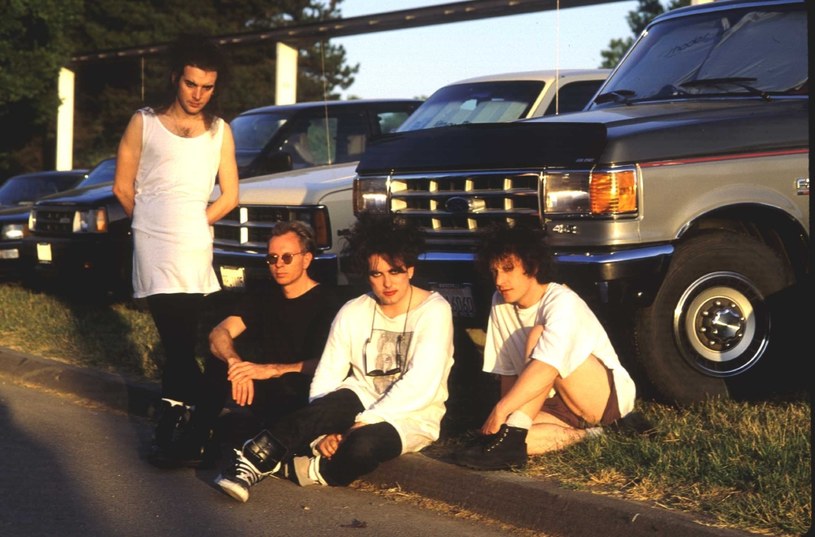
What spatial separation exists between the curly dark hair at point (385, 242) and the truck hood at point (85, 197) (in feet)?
21.3

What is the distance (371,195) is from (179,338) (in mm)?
2123

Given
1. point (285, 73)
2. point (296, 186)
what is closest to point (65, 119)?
point (285, 73)

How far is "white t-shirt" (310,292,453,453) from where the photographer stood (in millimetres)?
6039

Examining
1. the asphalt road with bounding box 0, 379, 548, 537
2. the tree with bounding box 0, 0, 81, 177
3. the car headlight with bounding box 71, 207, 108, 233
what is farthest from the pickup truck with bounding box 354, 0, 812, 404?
the tree with bounding box 0, 0, 81, 177

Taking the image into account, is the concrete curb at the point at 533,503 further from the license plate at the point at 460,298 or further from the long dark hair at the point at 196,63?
the long dark hair at the point at 196,63

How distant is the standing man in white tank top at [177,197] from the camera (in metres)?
6.23

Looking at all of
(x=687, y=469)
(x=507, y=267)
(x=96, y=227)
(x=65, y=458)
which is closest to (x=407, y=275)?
(x=507, y=267)

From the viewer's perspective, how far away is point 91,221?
12.4 meters

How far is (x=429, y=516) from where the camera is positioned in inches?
221

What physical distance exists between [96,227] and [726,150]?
6.96 m

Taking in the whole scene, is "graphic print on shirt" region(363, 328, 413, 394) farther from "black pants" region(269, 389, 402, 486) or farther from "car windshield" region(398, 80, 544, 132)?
"car windshield" region(398, 80, 544, 132)

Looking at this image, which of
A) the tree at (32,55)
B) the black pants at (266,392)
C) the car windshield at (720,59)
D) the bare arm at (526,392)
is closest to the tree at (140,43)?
the tree at (32,55)

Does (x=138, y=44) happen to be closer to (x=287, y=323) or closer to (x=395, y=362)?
(x=287, y=323)

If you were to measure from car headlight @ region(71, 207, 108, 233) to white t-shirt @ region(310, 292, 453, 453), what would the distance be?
6.50 meters
